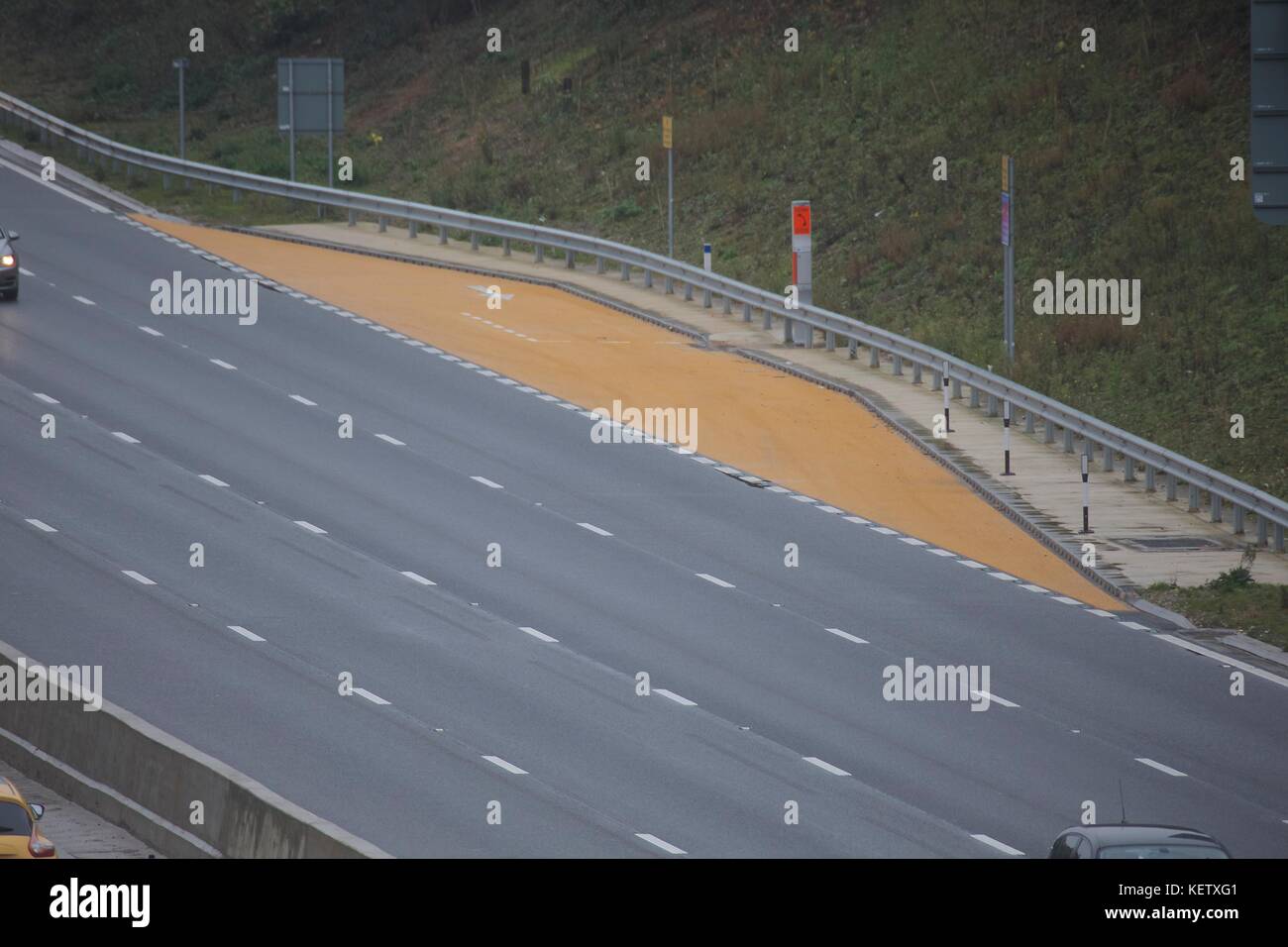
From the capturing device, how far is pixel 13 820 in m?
14.4

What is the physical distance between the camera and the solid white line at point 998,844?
1731 centimetres

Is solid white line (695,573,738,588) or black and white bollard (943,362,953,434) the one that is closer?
solid white line (695,573,738,588)

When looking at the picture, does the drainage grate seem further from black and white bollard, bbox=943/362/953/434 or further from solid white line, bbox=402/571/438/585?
solid white line, bbox=402/571/438/585

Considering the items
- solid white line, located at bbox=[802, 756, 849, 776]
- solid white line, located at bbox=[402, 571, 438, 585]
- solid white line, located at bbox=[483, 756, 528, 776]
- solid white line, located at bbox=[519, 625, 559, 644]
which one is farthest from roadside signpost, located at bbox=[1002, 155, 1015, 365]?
solid white line, located at bbox=[483, 756, 528, 776]

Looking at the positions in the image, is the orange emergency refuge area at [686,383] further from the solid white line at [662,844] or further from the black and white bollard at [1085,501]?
the solid white line at [662,844]

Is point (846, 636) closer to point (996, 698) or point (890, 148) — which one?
point (996, 698)

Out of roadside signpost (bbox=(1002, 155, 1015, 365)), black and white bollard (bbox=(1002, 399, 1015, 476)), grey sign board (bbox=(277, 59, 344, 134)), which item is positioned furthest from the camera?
grey sign board (bbox=(277, 59, 344, 134))

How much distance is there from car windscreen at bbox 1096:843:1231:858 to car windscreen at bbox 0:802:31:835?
285 inches

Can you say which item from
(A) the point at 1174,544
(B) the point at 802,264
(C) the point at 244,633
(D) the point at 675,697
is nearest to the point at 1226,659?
(A) the point at 1174,544

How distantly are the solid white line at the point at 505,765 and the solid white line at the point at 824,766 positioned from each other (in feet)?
8.74

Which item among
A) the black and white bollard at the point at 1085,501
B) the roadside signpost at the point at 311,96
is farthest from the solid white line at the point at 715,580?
the roadside signpost at the point at 311,96

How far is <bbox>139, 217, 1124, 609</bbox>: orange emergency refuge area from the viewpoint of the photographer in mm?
28875

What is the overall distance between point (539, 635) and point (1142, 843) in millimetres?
10050
